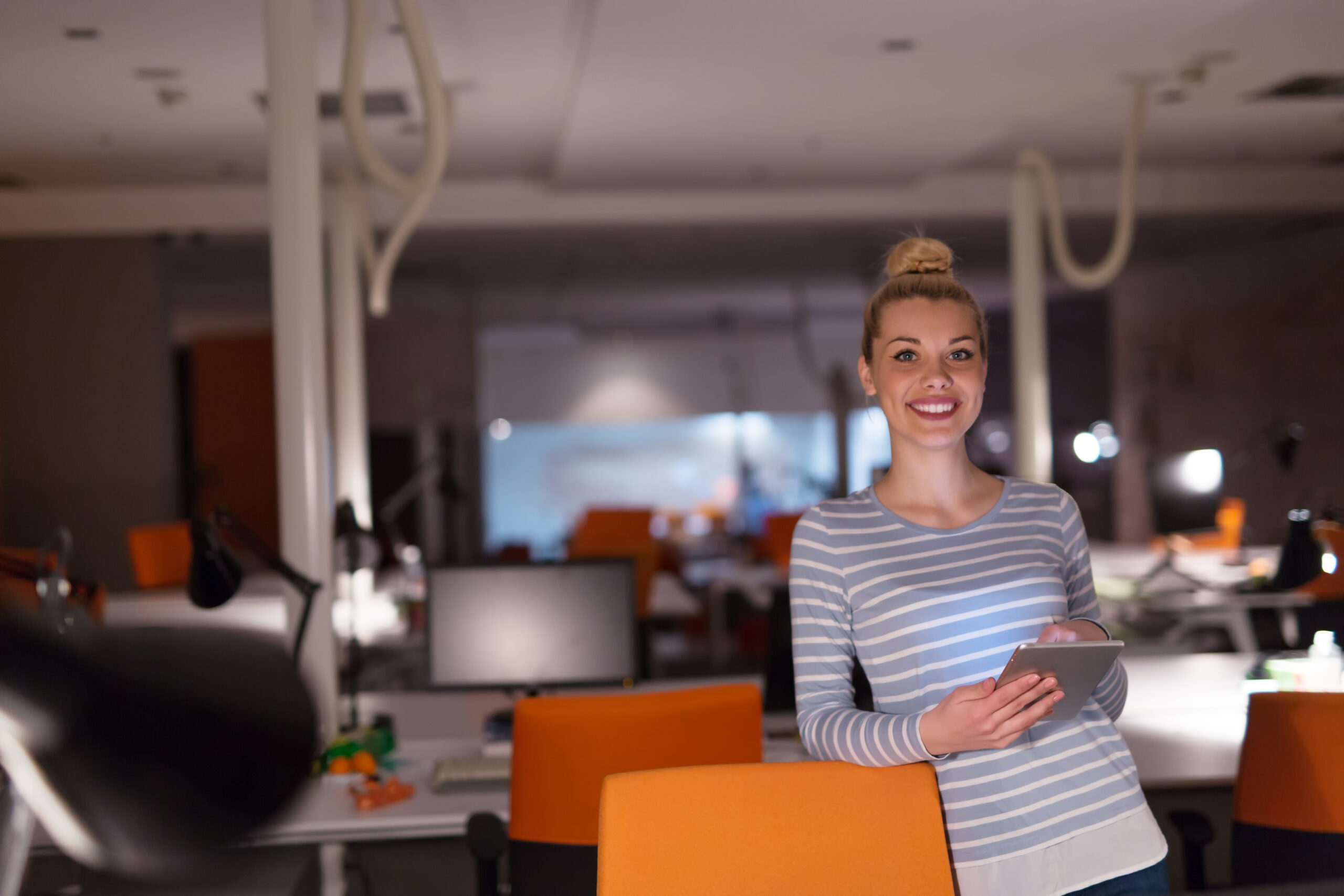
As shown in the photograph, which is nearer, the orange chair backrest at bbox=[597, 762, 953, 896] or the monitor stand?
the orange chair backrest at bbox=[597, 762, 953, 896]

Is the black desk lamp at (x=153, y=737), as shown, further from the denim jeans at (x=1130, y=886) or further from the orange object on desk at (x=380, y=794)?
the orange object on desk at (x=380, y=794)

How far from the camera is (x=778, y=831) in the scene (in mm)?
1513

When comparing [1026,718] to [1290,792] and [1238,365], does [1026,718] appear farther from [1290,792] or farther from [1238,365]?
[1238,365]

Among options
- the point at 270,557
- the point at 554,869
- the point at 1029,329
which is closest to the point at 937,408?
the point at 554,869

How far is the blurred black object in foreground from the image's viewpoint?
58 centimetres

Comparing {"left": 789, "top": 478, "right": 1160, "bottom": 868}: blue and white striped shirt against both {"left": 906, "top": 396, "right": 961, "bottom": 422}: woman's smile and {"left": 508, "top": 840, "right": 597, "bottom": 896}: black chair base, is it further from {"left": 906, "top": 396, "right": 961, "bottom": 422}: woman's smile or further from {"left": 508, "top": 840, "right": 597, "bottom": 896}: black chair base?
{"left": 508, "top": 840, "right": 597, "bottom": 896}: black chair base

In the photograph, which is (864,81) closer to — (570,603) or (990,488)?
(570,603)

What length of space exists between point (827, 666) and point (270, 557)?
1831 millimetres

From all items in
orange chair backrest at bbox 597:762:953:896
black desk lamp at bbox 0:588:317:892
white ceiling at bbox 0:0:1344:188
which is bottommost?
orange chair backrest at bbox 597:762:953:896

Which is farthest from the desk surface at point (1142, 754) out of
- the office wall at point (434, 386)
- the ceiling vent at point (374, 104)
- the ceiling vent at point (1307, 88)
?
the office wall at point (434, 386)

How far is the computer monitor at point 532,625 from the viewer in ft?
10.2

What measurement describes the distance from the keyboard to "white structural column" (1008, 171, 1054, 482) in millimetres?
5356

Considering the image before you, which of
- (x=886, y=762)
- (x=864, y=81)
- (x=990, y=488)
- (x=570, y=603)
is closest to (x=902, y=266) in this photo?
(x=990, y=488)

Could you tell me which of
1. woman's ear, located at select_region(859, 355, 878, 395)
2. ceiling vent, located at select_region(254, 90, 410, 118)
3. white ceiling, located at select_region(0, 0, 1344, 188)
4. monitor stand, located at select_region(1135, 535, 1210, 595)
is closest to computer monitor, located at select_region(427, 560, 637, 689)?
woman's ear, located at select_region(859, 355, 878, 395)
